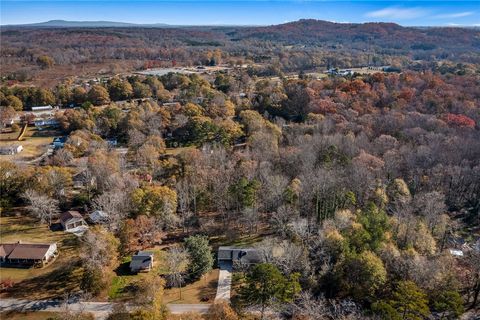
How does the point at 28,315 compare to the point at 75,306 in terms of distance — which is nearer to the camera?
the point at 28,315

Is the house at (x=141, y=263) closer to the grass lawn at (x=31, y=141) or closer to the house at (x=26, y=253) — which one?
the house at (x=26, y=253)

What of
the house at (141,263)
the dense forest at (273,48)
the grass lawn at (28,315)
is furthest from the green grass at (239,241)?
the dense forest at (273,48)

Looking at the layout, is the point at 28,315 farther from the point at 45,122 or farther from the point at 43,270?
the point at 45,122

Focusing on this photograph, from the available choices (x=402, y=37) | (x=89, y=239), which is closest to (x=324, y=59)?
(x=402, y=37)

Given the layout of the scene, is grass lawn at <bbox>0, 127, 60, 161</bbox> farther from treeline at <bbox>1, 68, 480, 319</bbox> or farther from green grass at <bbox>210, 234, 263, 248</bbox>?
green grass at <bbox>210, 234, 263, 248</bbox>

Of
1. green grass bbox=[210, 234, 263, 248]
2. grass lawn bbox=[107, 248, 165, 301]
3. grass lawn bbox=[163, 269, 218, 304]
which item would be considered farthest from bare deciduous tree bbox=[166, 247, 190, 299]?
green grass bbox=[210, 234, 263, 248]

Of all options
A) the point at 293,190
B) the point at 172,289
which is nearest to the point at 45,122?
the point at 293,190
